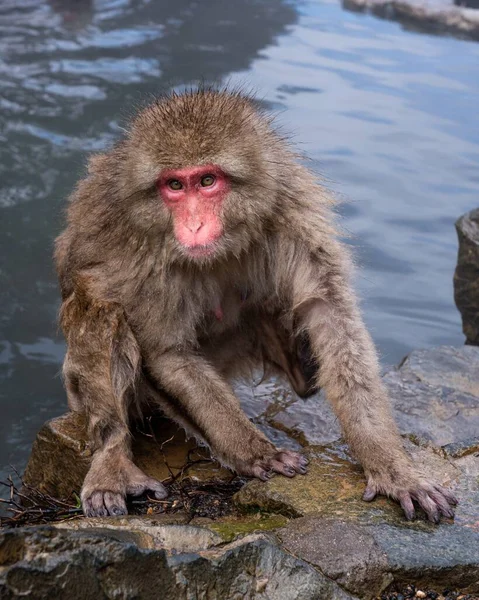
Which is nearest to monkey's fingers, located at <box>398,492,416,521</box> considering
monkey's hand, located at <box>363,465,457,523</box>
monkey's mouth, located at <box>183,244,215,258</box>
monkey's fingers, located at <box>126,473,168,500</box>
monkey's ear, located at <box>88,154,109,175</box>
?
monkey's hand, located at <box>363,465,457,523</box>

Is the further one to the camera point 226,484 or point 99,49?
point 99,49

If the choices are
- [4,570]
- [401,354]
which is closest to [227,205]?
[4,570]

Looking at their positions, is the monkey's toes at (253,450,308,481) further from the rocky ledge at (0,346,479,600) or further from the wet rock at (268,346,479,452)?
the wet rock at (268,346,479,452)

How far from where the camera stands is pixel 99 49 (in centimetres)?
1355

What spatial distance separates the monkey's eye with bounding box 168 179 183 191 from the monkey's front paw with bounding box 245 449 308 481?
3.56ft

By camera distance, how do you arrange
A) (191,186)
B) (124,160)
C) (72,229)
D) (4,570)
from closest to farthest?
(4,570) → (191,186) → (124,160) → (72,229)

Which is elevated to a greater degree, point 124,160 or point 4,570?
point 124,160

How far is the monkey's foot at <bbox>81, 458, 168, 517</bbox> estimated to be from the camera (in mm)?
3471

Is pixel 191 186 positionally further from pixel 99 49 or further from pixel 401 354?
pixel 99 49

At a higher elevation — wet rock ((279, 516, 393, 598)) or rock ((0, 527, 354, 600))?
rock ((0, 527, 354, 600))

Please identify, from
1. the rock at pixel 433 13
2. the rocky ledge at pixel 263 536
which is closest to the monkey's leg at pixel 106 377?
the rocky ledge at pixel 263 536

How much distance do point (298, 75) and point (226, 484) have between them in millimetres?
10737

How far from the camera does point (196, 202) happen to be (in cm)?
352

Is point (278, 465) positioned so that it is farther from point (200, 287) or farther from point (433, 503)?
point (200, 287)
